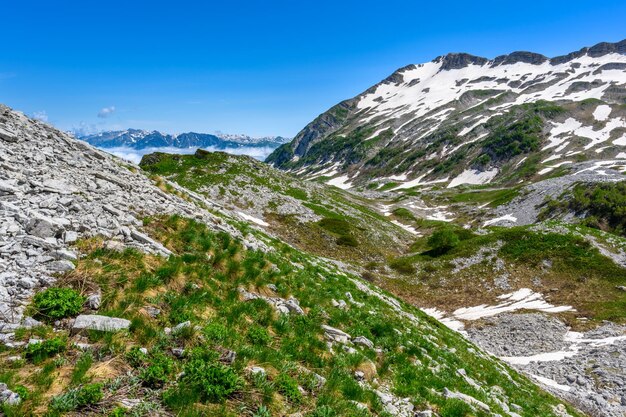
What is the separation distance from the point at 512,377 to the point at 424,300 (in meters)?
26.1

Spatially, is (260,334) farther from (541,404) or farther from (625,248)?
(625,248)

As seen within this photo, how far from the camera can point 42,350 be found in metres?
7.34

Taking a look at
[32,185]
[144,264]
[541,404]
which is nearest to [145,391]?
[144,264]

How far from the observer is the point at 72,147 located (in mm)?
19703

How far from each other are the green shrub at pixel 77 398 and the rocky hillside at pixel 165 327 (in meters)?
0.02

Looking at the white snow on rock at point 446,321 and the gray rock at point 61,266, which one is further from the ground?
the gray rock at point 61,266

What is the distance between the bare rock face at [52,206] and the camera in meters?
9.16

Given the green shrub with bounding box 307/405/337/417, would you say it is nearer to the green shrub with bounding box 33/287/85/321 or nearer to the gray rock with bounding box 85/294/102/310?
the gray rock with bounding box 85/294/102/310

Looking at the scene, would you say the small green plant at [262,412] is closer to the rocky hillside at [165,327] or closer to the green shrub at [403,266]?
the rocky hillside at [165,327]

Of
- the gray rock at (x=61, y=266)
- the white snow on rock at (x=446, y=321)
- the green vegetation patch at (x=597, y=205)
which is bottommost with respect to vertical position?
the white snow on rock at (x=446, y=321)

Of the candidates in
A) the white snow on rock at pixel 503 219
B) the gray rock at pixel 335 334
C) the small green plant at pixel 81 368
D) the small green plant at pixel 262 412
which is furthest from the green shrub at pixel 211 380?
the white snow on rock at pixel 503 219

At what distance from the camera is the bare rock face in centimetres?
916

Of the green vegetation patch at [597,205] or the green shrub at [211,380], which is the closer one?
the green shrub at [211,380]

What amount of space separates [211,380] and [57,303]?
433 cm
